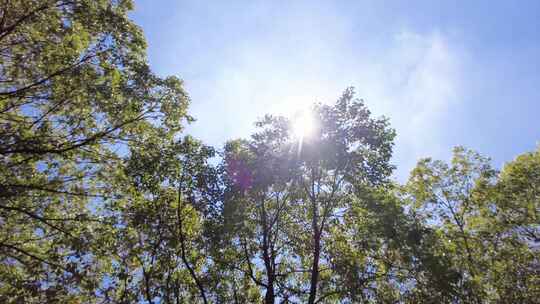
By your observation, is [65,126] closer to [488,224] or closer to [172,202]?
[172,202]

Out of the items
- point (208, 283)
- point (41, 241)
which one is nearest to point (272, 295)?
point (208, 283)

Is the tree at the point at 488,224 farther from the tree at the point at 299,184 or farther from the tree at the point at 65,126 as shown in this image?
the tree at the point at 65,126

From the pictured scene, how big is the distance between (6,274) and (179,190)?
6.96 metres

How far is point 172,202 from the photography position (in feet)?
55.1

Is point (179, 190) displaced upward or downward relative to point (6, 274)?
upward

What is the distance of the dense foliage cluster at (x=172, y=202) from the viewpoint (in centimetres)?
1264

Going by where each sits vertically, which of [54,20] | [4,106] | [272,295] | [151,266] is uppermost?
[54,20]

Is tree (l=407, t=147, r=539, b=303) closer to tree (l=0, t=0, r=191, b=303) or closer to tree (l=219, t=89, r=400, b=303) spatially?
tree (l=219, t=89, r=400, b=303)

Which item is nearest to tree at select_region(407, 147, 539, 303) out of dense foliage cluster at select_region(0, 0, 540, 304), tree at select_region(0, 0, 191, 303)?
dense foliage cluster at select_region(0, 0, 540, 304)

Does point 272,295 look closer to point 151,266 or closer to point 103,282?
point 151,266

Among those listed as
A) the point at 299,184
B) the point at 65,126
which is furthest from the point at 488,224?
the point at 65,126

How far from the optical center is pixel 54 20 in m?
13.0

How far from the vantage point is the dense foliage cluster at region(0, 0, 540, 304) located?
498 inches

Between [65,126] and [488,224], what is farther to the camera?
[488,224]
